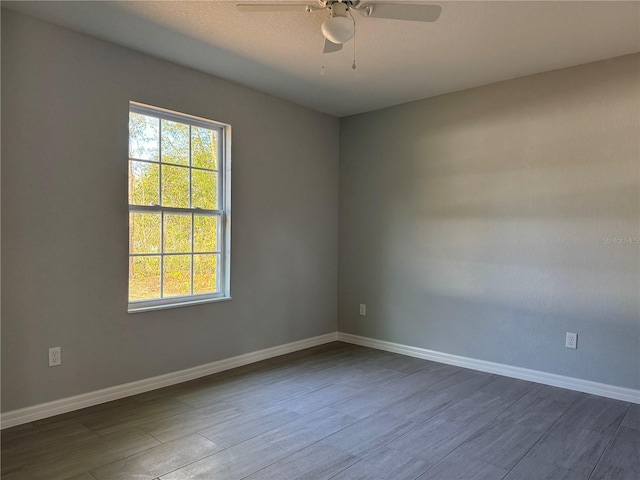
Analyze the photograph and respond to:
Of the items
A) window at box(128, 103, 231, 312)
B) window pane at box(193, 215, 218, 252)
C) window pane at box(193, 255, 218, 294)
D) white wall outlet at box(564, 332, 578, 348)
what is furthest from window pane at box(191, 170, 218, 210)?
white wall outlet at box(564, 332, 578, 348)

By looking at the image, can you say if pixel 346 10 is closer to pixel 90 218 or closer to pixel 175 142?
pixel 175 142

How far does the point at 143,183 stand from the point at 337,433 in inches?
89.8

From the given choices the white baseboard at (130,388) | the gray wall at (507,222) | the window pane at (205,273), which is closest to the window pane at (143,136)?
the window pane at (205,273)

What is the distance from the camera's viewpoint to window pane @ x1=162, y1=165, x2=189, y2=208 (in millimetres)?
3398

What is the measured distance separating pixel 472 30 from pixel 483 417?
2.56 meters

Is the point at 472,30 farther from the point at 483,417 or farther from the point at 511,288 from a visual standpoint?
the point at 483,417

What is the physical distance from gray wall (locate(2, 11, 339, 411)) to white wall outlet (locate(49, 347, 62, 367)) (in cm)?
3

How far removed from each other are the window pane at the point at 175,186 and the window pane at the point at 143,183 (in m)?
0.07

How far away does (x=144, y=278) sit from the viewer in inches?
129

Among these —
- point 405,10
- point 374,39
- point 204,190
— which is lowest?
point 204,190

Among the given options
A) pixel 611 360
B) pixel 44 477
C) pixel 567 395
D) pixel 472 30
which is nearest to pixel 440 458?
pixel 567 395

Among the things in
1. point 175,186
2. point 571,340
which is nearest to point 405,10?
point 175,186

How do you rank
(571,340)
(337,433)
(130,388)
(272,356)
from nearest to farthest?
(337,433)
(130,388)
(571,340)
(272,356)

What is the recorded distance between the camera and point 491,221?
150 inches
